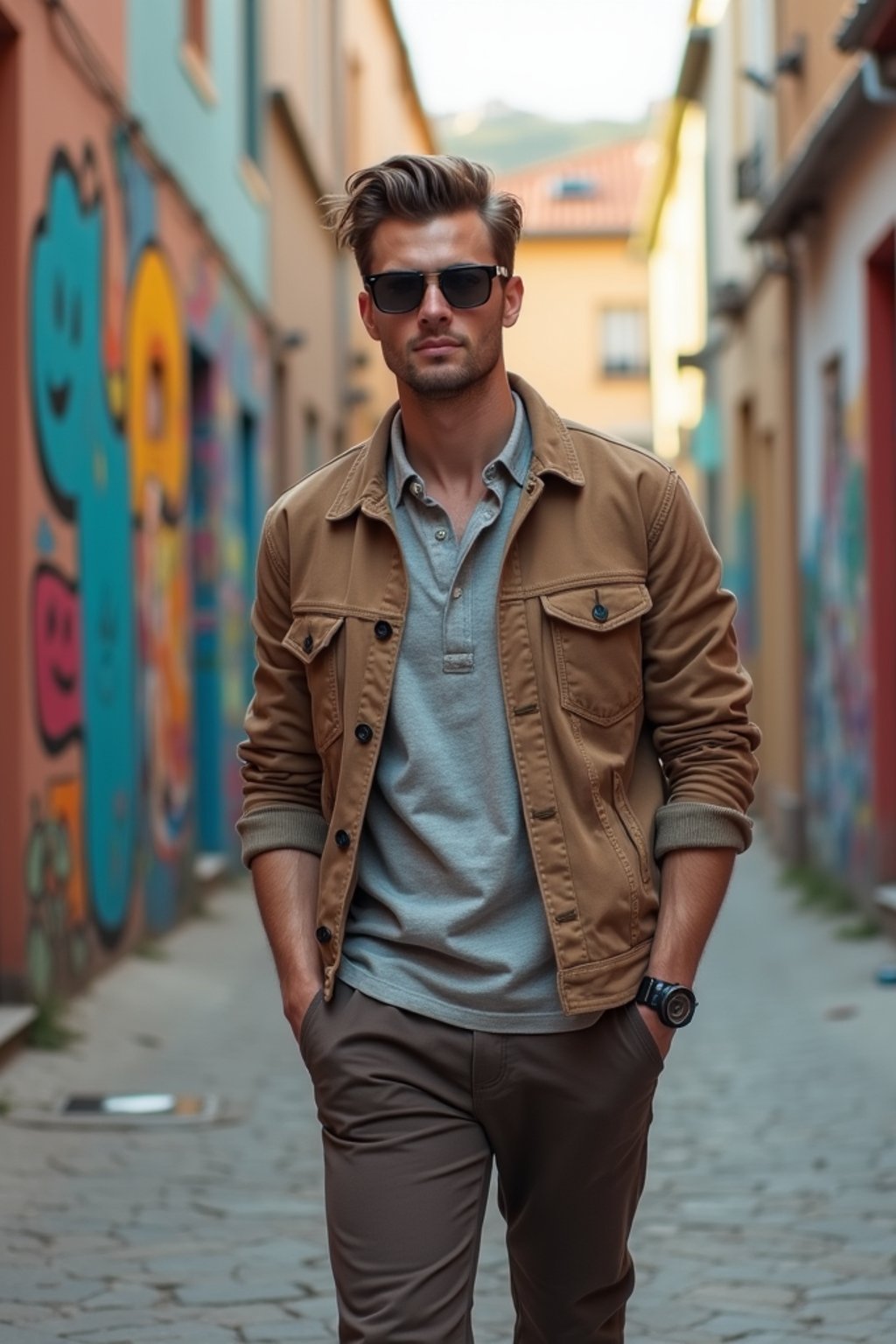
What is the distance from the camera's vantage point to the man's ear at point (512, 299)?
3.28m

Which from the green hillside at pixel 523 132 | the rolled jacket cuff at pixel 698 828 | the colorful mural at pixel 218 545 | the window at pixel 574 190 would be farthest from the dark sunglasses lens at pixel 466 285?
the green hillside at pixel 523 132

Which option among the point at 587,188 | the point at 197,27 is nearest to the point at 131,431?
the point at 197,27

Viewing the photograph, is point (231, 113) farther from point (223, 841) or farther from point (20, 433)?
point (20, 433)

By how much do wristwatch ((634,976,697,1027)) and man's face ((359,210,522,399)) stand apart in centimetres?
89

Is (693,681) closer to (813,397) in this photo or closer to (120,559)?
(120,559)

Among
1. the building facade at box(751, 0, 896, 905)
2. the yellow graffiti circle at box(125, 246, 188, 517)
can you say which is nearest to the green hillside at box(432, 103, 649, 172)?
the building facade at box(751, 0, 896, 905)

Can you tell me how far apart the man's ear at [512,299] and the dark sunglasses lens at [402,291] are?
153 millimetres

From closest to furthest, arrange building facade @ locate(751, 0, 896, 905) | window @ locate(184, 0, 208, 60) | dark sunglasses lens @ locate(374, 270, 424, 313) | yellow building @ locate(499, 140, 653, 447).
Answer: dark sunglasses lens @ locate(374, 270, 424, 313), building facade @ locate(751, 0, 896, 905), window @ locate(184, 0, 208, 60), yellow building @ locate(499, 140, 653, 447)

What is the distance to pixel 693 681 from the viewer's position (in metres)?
3.20

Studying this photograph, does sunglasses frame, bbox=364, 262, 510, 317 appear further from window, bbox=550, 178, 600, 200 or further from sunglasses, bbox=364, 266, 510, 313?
window, bbox=550, 178, 600, 200

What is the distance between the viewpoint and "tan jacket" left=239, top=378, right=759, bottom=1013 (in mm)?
3082

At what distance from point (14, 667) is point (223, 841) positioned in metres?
6.51

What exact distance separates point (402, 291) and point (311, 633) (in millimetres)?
511

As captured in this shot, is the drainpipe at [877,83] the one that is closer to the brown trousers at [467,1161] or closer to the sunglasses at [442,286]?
the sunglasses at [442,286]
